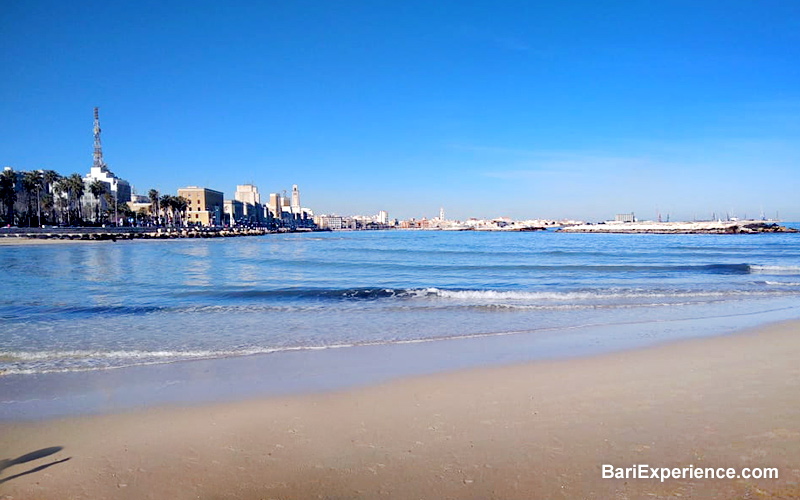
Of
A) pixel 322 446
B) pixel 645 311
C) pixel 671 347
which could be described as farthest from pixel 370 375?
pixel 645 311

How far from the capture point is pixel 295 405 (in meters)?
5.40

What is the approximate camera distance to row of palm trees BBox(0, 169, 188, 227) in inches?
3848

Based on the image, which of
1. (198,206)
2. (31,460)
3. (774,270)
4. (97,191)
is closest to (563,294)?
(31,460)

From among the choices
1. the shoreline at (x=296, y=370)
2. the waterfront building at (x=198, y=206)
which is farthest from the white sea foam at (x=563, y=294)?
the waterfront building at (x=198, y=206)

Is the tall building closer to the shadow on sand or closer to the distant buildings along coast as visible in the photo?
the distant buildings along coast

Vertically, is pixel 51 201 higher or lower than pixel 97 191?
lower

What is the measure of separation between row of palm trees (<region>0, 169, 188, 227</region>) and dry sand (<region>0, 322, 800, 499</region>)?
116480 mm

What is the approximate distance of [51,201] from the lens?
10838cm

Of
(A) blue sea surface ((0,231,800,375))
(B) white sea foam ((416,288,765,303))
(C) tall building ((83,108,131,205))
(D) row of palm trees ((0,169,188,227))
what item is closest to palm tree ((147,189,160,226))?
(D) row of palm trees ((0,169,188,227))

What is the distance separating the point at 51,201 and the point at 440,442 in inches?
5169

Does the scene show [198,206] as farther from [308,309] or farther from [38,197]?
[308,309]

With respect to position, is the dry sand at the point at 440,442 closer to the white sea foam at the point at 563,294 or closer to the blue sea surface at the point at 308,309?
the blue sea surface at the point at 308,309

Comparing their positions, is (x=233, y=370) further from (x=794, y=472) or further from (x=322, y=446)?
(x=794, y=472)

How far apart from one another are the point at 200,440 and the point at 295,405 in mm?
1178
